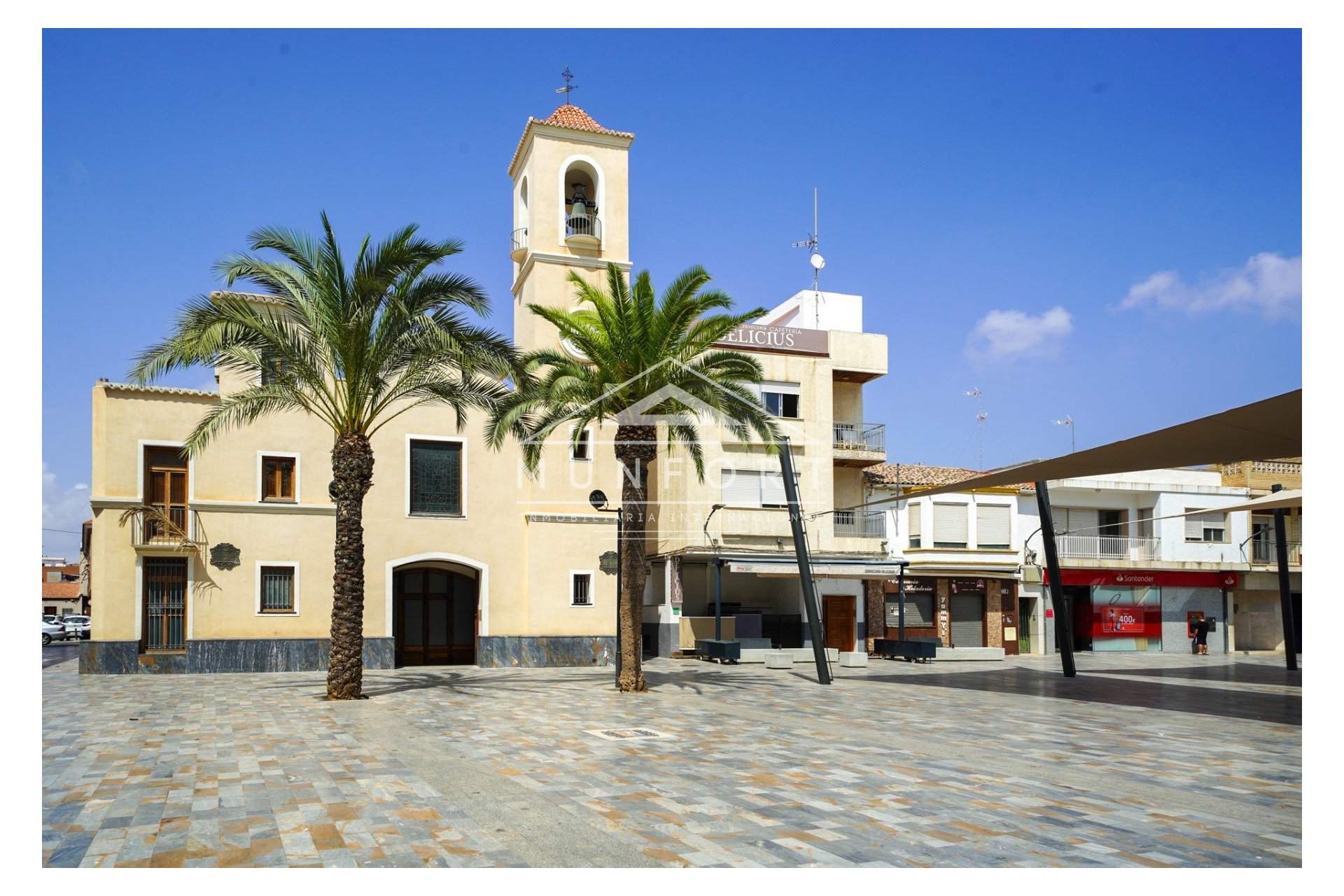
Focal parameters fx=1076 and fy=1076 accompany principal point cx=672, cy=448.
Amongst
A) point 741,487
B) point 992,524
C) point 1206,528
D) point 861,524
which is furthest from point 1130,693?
point 1206,528

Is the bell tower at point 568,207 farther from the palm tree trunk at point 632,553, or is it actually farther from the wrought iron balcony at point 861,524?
the wrought iron balcony at point 861,524

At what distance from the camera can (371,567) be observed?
25.3 metres

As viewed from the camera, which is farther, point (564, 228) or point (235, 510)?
point (564, 228)

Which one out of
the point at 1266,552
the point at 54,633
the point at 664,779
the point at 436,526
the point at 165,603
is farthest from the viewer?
the point at 54,633

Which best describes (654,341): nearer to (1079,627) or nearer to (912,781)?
(912,781)

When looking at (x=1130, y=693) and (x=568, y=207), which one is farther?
(x=568, y=207)

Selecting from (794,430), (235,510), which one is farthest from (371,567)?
(794,430)

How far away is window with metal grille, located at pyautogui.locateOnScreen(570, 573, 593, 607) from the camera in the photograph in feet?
87.9

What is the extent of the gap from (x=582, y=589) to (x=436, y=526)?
3951 mm

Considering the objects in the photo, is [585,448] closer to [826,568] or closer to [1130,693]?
[826,568]

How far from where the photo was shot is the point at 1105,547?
133 feet

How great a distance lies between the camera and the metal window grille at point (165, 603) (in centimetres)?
2369

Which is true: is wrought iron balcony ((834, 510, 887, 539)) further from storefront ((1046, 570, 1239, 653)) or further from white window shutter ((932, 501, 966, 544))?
storefront ((1046, 570, 1239, 653))
